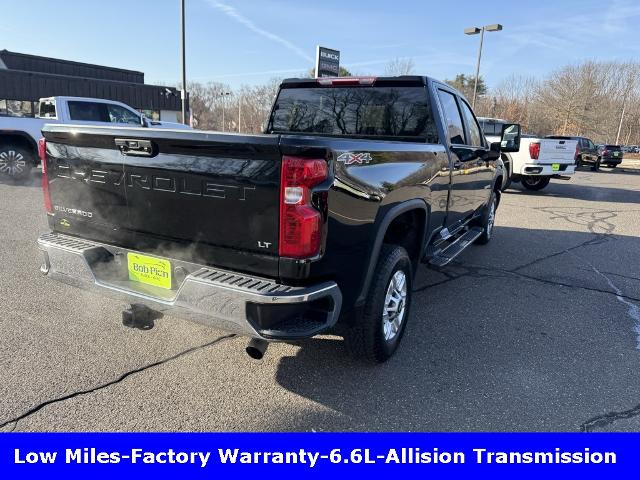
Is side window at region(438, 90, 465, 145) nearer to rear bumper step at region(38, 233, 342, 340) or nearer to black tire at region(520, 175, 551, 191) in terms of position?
rear bumper step at region(38, 233, 342, 340)

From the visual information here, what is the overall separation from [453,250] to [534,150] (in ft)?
30.9

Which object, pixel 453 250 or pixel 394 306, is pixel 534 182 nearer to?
pixel 453 250

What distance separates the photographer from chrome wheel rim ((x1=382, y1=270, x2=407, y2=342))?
3.18 metres

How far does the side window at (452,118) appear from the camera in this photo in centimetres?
434

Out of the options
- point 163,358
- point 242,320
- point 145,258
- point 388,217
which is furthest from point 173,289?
point 388,217

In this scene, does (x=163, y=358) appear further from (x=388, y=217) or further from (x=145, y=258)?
(x=388, y=217)

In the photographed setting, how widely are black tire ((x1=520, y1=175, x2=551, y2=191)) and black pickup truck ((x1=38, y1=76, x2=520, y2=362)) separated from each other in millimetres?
11767

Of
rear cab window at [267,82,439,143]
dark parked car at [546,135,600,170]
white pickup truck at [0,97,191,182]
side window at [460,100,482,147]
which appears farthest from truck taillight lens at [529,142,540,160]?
dark parked car at [546,135,600,170]

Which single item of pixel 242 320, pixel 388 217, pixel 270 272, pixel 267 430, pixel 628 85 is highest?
pixel 628 85

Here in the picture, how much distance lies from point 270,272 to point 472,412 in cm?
150

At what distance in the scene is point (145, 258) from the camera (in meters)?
2.79

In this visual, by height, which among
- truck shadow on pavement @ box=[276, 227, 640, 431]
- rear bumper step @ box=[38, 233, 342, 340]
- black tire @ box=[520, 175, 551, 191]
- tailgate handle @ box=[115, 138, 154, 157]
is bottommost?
truck shadow on pavement @ box=[276, 227, 640, 431]

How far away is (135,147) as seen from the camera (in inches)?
105
